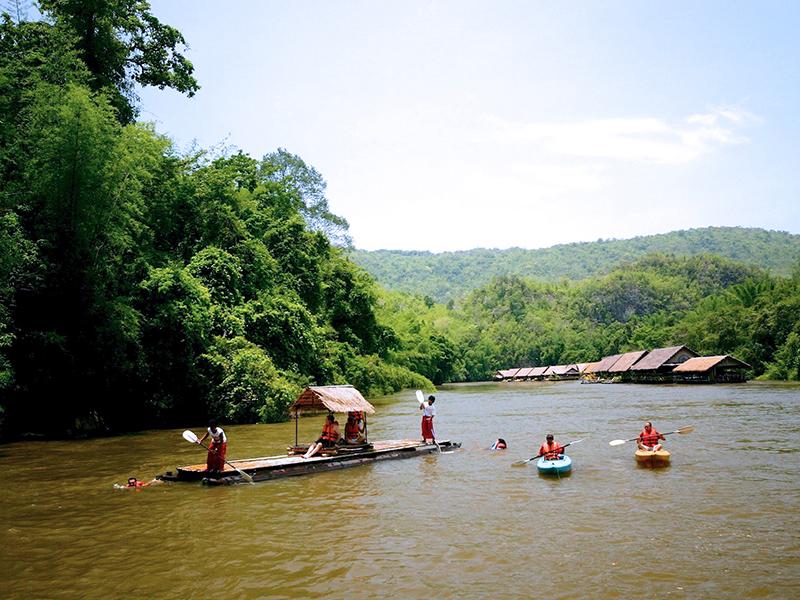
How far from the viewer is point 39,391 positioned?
21562mm

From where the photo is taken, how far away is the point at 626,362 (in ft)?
232

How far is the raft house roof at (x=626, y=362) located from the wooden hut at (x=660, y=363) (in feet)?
2.33

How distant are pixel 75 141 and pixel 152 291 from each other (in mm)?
6668

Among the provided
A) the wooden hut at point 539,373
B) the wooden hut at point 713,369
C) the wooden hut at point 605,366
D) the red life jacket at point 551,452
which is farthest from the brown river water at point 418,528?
the wooden hut at point 539,373

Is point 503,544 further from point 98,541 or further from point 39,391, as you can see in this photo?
point 39,391

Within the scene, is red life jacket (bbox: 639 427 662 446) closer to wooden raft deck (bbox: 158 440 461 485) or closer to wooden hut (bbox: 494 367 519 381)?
wooden raft deck (bbox: 158 440 461 485)

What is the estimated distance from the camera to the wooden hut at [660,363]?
61.8 metres

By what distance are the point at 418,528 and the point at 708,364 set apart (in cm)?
5146

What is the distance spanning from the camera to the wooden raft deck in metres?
13.6

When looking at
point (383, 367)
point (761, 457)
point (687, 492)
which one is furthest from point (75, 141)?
point (383, 367)

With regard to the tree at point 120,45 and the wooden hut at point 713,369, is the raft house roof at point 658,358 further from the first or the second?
the tree at point 120,45

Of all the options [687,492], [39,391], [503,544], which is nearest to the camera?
[503,544]

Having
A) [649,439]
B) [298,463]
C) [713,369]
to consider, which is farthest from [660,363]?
[298,463]

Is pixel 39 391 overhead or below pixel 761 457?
overhead
